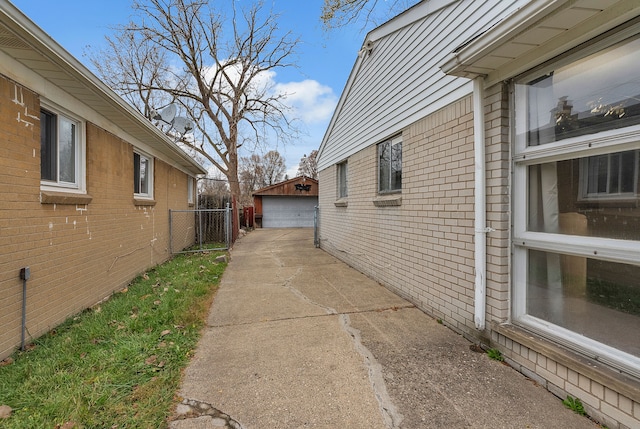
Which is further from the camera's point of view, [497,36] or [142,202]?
[142,202]

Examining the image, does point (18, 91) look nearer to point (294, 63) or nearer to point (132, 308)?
point (132, 308)

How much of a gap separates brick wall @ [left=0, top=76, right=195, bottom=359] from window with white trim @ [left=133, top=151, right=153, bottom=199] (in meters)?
0.65

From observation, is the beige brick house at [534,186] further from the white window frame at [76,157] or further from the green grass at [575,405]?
the white window frame at [76,157]

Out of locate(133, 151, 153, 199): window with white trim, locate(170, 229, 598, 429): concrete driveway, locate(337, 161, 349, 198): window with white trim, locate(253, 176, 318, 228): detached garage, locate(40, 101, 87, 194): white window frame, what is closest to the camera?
locate(170, 229, 598, 429): concrete driveway

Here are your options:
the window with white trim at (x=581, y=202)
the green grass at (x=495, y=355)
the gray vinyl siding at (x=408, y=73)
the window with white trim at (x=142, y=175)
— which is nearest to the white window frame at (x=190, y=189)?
the window with white trim at (x=142, y=175)

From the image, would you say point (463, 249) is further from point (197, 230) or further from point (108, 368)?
point (197, 230)

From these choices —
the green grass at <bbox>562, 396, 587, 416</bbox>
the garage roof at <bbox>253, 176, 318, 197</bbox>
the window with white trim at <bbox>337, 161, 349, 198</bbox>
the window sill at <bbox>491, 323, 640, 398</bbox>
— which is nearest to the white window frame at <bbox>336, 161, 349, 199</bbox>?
the window with white trim at <bbox>337, 161, 349, 198</bbox>

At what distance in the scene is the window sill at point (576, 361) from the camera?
1.75 m

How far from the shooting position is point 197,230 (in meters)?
12.0

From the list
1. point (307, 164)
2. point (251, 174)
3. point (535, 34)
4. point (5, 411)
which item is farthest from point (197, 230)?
point (307, 164)

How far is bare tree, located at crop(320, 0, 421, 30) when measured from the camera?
5680mm

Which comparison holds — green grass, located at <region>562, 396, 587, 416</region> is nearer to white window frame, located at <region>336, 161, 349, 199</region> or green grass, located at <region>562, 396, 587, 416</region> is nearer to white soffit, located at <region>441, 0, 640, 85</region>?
white soffit, located at <region>441, 0, 640, 85</region>

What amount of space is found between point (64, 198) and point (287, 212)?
17930 mm

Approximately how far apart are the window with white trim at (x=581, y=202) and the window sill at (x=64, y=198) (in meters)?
4.90
